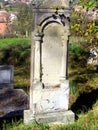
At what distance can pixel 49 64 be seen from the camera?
21.5ft

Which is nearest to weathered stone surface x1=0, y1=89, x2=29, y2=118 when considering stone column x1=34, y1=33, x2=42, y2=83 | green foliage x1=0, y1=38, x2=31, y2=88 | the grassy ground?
the grassy ground

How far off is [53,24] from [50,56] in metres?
0.71

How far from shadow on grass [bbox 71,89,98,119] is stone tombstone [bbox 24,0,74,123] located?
0.90 meters

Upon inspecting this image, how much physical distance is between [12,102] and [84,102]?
7.71ft

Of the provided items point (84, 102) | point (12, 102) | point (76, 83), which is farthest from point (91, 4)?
point (76, 83)

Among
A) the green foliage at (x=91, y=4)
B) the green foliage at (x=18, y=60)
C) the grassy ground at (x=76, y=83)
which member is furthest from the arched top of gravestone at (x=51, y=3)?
the green foliage at (x=18, y=60)

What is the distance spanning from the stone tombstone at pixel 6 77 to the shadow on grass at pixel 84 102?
3.01 metres

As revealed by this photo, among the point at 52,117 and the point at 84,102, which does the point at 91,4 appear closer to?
the point at 52,117

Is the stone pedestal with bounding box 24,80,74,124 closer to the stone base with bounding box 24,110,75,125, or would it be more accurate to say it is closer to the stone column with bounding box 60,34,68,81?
the stone base with bounding box 24,110,75,125

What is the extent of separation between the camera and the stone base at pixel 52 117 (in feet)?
20.9

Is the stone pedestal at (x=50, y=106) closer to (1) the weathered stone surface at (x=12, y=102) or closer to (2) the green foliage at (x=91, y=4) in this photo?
(1) the weathered stone surface at (x=12, y=102)

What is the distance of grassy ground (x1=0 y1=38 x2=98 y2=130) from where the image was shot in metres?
6.05

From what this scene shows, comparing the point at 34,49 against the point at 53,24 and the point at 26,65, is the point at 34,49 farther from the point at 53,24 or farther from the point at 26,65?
the point at 26,65

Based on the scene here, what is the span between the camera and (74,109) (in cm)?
766
